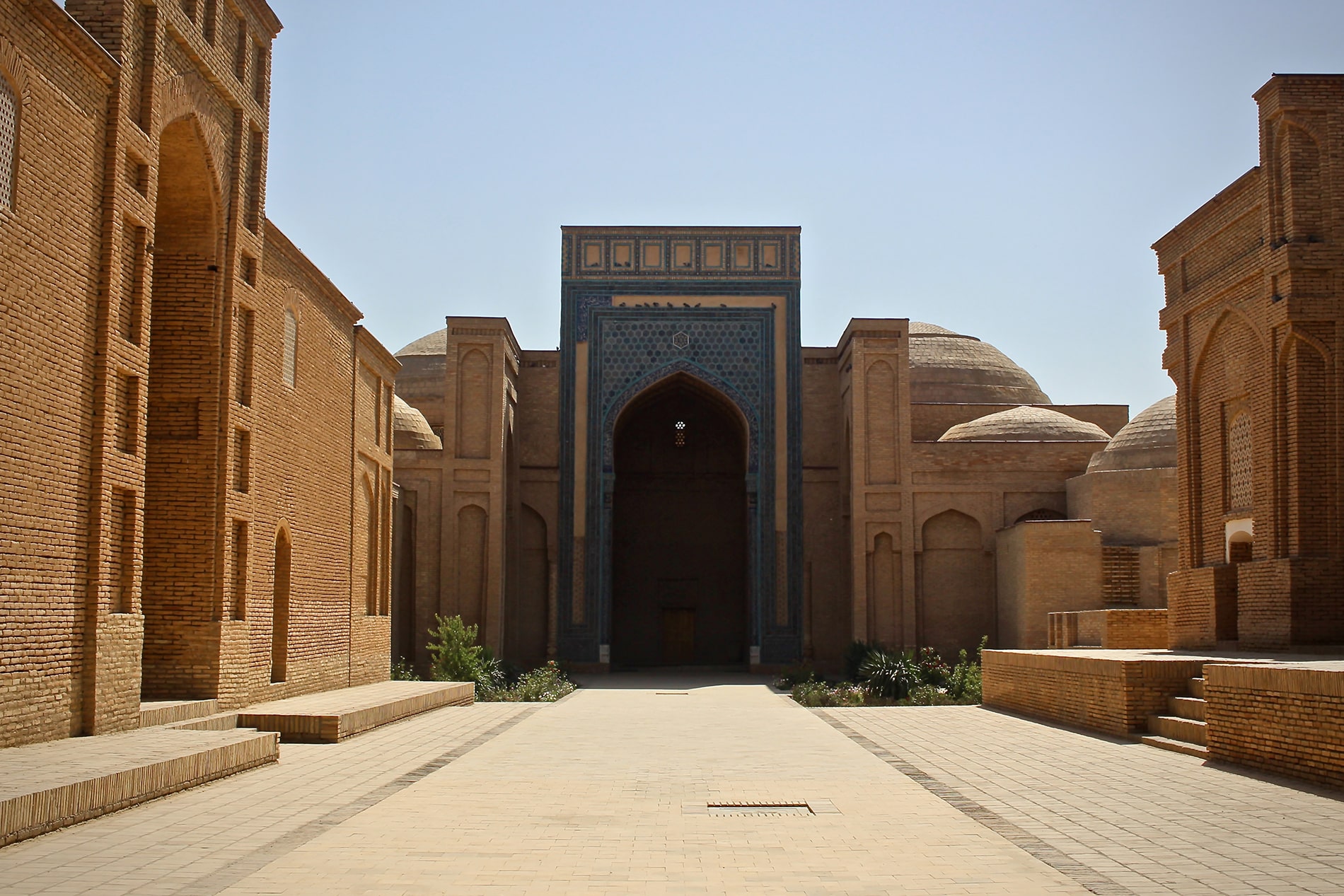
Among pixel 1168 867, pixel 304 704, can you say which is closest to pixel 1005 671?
pixel 304 704

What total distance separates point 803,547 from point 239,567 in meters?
13.9

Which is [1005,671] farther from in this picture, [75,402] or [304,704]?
[75,402]

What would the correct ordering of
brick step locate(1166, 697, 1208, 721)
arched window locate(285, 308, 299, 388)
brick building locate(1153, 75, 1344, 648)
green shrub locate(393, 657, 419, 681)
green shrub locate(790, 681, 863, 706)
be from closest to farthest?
1. brick step locate(1166, 697, 1208, 721)
2. brick building locate(1153, 75, 1344, 648)
3. arched window locate(285, 308, 299, 388)
4. green shrub locate(790, 681, 863, 706)
5. green shrub locate(393, 657, 419, 681)

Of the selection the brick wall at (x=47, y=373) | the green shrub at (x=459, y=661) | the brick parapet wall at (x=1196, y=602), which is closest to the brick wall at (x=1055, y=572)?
the brick parapet wall at (x=1196, y=602)

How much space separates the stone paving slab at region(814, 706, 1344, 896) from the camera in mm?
4969

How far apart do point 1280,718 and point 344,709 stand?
22.3ft

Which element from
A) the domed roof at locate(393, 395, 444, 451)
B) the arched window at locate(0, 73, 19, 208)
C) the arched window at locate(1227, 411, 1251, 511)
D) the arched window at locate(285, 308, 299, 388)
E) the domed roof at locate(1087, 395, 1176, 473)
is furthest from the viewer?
the domed roof at locate(393, 395, 444, 451)

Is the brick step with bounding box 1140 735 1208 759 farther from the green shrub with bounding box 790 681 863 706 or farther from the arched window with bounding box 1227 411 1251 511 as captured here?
the green shrub with bounding box 790 681 863 706

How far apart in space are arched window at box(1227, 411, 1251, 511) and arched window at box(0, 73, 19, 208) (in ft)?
34.9

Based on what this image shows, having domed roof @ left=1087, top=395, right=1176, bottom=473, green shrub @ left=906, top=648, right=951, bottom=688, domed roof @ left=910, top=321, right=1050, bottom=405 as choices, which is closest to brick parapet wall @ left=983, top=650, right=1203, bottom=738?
green shrub @ left=906, top=648, right=951, bottom=688

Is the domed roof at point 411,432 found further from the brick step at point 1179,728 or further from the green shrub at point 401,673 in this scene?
the brick step at point 1179,728

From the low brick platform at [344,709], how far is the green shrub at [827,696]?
4.13 m

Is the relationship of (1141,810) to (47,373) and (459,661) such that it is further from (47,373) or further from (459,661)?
(459,661)

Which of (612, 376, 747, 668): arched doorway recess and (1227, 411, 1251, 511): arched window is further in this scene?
(612, 376, 747, 668): arched doorway recess
